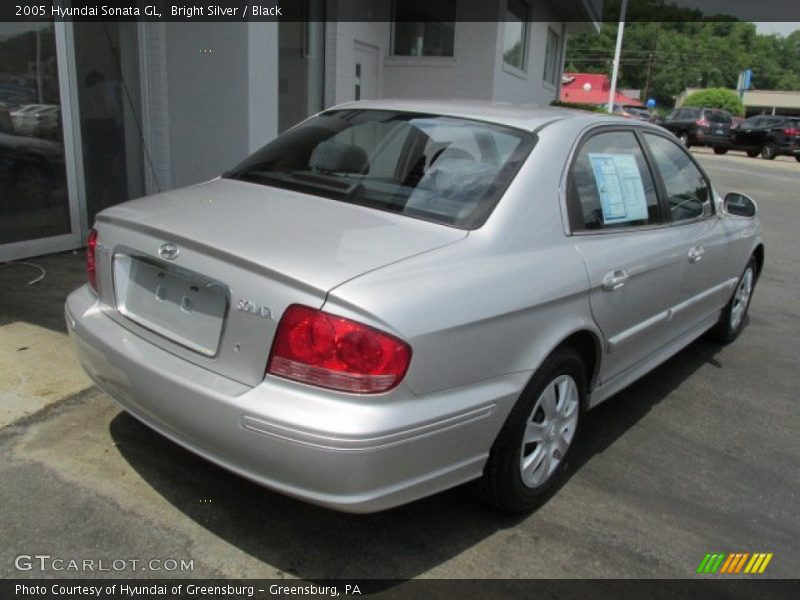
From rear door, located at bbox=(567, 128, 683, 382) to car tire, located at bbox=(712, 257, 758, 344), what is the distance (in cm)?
144

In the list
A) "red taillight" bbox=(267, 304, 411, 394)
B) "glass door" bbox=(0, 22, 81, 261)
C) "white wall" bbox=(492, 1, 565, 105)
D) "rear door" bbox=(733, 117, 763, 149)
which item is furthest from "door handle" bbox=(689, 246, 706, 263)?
"rear door" bbox=(733, 117, 763, 149)

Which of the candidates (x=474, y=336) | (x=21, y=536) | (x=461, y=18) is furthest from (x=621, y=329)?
(x=461, y=18)

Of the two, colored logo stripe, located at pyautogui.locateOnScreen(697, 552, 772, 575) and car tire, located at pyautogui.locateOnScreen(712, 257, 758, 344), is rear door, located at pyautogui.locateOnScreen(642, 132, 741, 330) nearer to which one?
car tire, located at pyautogui.locateOnScreen(712, 257, 758, 344)

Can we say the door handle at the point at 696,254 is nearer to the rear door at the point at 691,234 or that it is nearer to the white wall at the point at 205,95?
the rear door at the point at 691,234

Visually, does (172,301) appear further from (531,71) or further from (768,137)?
(768,137)

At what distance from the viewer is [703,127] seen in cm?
2984

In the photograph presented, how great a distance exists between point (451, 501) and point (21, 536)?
1627 millimetres

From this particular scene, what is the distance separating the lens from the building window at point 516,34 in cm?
1313

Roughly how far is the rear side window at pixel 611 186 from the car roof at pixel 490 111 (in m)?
0.18

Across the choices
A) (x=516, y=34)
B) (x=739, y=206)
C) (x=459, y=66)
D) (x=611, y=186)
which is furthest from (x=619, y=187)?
(x=516, y=34)

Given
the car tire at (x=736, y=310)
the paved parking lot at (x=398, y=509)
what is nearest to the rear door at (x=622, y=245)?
the paved parking lot at (x=398, y=509)

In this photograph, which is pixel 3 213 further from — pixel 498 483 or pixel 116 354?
pixel 498 483

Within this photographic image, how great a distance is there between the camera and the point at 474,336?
239cm
